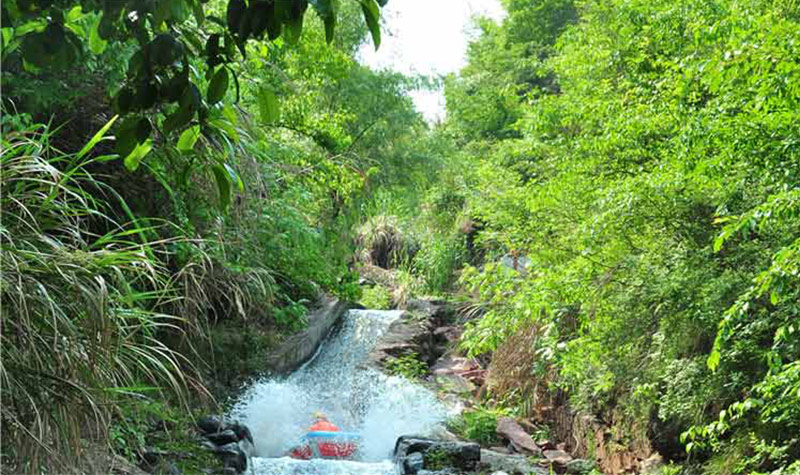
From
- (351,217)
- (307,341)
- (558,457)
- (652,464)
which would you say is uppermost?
(351,217)

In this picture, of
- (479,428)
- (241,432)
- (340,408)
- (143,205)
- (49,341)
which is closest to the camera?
(49,341)

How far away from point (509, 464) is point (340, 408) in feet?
9.50

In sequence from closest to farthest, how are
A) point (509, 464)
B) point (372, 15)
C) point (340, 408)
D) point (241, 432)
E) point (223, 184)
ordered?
point (372, 15) → point (223, 184) → point (241, 432) → point (509, 464) → point (340, 408)

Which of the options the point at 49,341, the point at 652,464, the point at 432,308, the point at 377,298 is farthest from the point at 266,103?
the point at 377,298

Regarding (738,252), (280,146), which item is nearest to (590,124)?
(738,252)

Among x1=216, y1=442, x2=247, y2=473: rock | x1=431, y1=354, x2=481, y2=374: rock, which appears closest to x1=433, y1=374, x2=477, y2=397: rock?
x1=431, y1=354, x2=481, y2=374: rock

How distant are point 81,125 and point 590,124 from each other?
4.50 metres

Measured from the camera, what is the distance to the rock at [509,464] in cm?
748

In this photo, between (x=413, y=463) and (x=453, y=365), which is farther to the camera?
(x=453, y=365)

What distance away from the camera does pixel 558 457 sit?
7.97 metres

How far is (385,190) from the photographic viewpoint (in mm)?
12758

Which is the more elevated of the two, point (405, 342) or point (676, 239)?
point (405, 342)

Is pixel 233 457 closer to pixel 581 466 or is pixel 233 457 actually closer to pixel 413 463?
pixel 413 463

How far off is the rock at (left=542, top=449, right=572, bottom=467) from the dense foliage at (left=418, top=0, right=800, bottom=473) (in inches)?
21.1
